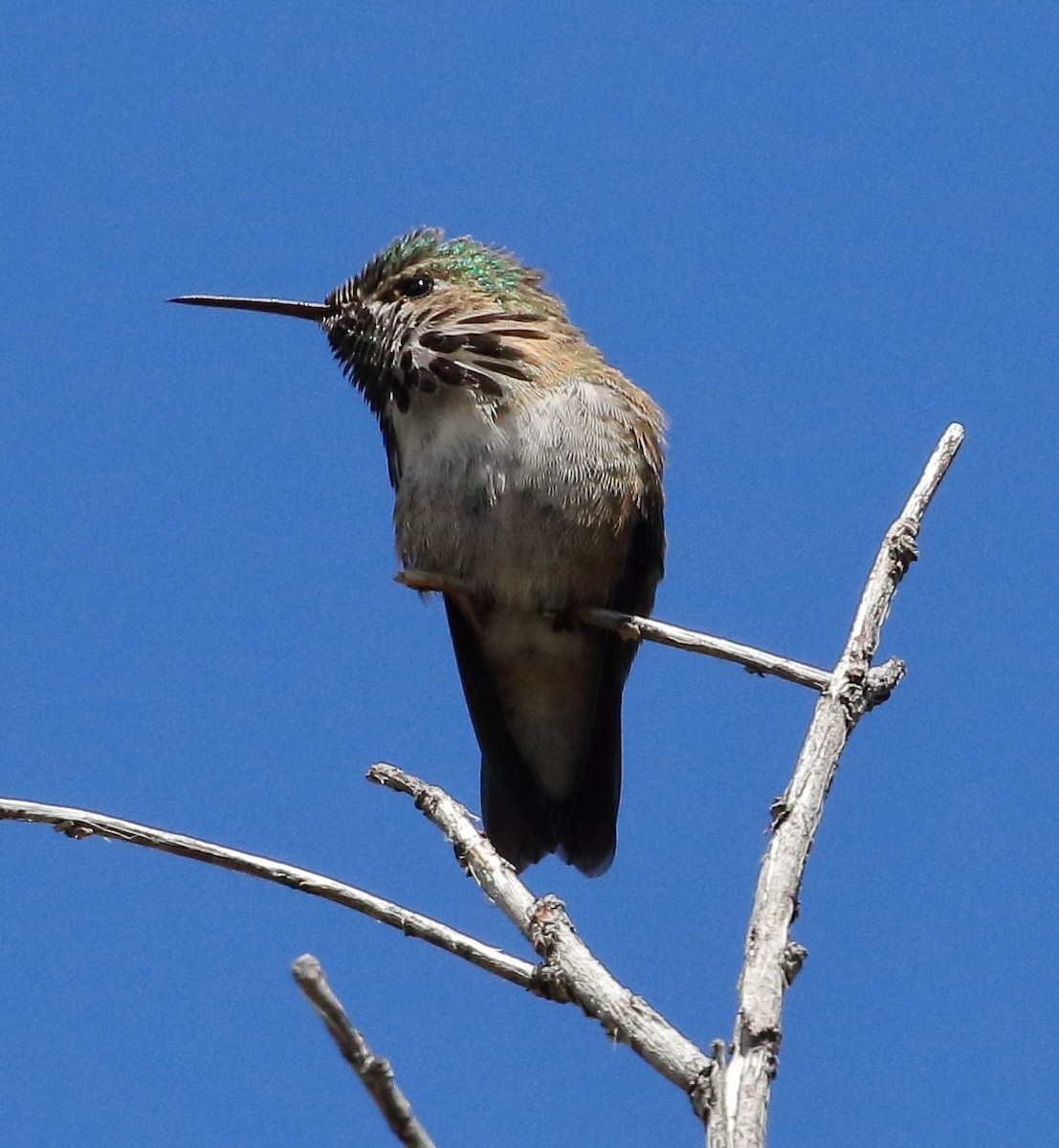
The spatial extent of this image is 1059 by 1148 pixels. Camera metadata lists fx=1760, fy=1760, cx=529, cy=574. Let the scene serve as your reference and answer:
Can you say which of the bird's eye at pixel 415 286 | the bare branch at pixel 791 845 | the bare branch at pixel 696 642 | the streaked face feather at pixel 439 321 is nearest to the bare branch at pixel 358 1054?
the bare branch at pixel 791 845

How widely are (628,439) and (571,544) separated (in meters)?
0.41

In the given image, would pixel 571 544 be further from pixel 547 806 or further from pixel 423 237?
pixel 423 237

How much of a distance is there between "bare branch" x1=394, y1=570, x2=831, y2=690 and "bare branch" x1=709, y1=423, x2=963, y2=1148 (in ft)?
0.33

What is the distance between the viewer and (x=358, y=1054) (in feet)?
7.57

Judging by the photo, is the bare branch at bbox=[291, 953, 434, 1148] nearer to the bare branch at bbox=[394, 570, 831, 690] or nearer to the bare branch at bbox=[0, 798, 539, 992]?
the bare branch at bbox=[0, 798, 539, 992]

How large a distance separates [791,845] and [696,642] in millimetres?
1130

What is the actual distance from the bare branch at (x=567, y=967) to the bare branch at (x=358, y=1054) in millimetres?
596

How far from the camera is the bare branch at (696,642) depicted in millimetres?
3764

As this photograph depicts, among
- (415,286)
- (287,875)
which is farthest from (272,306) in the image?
(287,875)

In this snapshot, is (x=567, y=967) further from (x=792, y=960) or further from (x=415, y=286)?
(x=415, y=286)

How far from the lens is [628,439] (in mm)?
5723

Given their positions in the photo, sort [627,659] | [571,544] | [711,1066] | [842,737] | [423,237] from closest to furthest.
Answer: [711,1066]
[842,737]
[571,544]
[627,659]
[423,237]

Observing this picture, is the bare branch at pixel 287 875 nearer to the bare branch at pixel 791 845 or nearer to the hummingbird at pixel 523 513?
the bare branch at pixel 791 845

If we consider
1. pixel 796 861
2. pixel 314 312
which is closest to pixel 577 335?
pixel 314 312
